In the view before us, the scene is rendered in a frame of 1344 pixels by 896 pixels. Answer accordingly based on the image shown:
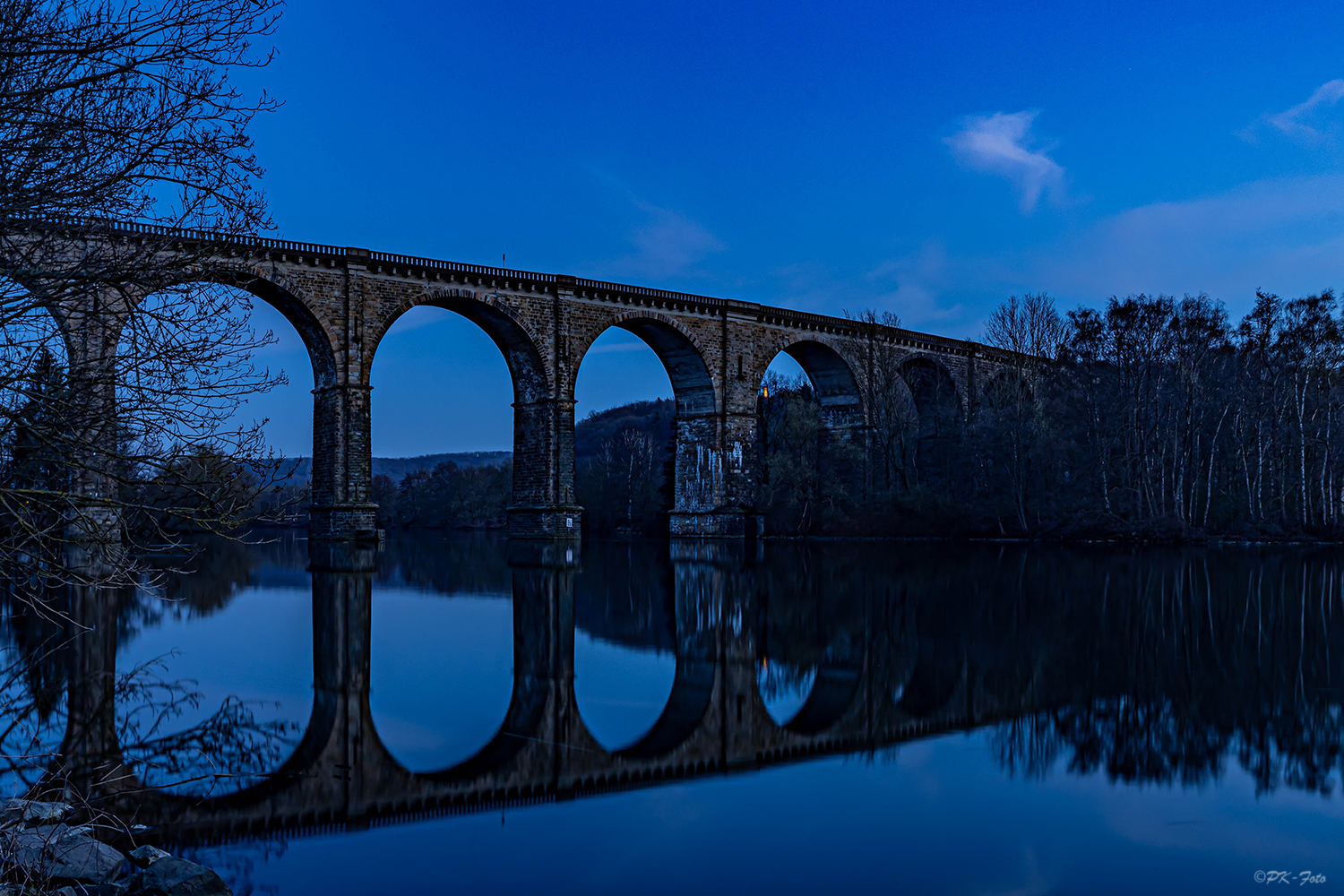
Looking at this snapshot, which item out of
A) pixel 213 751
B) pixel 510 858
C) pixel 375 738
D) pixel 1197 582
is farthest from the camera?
pixel 1197 582

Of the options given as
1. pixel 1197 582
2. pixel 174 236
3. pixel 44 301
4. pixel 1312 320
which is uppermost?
pixel 1312 320

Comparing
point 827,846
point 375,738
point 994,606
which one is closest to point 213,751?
point 375,738

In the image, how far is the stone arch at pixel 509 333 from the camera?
106 ft

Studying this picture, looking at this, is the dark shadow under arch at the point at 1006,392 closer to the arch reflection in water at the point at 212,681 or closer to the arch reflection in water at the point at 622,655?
the arch reflection in water at the point at 622,655

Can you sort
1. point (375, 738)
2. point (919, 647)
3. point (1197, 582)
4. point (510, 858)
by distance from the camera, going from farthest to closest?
point (1197, 582) < point (919, 647) < point (375, 738) < point (510, 858)

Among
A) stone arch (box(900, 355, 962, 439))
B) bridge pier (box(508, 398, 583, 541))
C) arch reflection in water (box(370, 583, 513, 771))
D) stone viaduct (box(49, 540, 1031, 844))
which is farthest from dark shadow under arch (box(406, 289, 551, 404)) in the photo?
stone viaduct (box(49, 540, 1031, 844))

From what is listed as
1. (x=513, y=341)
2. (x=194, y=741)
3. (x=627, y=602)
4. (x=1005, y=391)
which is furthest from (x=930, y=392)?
(x=194, y=741)

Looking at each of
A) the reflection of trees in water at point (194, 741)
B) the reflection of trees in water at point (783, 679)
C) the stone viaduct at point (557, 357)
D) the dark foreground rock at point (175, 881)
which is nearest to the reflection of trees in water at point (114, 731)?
the reflection of trees in water at point (194, 741)

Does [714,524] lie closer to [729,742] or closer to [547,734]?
[547,734]

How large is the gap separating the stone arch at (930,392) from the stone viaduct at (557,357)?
19 centimetres

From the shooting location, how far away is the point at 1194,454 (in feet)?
120

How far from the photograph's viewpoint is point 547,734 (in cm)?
698

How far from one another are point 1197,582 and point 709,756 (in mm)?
14977

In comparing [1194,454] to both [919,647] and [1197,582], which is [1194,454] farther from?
[919,647]
